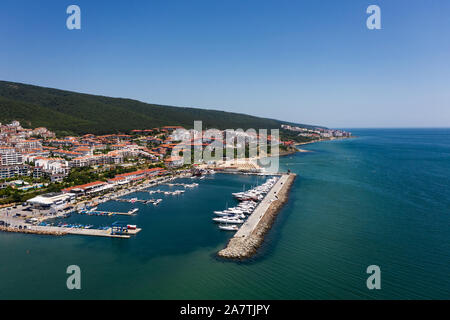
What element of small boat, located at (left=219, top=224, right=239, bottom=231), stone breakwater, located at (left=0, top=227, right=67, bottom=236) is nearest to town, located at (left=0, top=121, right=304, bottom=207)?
stone breakwater, located at (left=0, top=227, right=67, bottom=236)

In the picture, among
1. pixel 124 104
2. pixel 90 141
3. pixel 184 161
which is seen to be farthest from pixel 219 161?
pixel 124 104

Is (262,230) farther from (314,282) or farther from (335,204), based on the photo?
(335,204)

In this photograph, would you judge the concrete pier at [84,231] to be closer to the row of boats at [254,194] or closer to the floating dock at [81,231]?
the floating dock at [81,231]

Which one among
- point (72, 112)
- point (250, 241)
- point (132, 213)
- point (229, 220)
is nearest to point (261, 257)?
point (250, 241)

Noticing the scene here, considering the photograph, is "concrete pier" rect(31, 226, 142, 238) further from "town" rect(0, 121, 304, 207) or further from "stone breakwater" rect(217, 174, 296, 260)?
"stone breakwater" rect(217, 174, 296, 260)

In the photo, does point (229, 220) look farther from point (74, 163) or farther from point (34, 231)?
point (74, 163)
